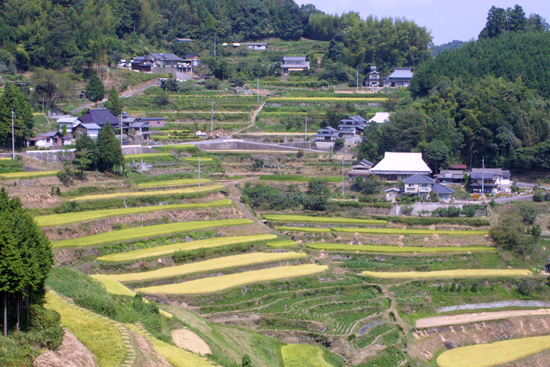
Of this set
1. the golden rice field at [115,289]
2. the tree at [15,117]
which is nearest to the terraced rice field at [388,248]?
the golden rice field at [115,289]

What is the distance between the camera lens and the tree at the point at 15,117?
44094mm

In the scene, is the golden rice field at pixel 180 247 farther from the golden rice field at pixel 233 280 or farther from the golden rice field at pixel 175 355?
the golden rice field at pixel 175 355

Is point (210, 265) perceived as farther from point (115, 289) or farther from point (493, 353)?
point (493, 353)

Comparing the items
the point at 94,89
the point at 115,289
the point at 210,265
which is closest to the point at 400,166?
the point at 210,265

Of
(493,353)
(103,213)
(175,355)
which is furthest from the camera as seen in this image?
(103,213)

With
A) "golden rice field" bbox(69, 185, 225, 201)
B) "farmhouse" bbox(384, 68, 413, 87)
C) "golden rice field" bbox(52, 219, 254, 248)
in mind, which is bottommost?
"golden rice field" bbox(52, 219, 254, 248)

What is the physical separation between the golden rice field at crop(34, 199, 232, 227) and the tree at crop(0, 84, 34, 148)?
35.8 feet

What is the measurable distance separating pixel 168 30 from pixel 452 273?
59160 mm

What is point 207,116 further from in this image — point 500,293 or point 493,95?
point 500,293

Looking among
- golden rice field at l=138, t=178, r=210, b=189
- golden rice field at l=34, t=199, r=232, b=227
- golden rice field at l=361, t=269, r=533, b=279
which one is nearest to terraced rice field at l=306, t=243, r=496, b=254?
golden rice field at l=361, t=269, r=533, b=279

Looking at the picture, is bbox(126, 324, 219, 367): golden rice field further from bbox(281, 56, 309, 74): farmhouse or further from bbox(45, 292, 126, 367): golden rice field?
bbox(281, 56, 309, 74): farmhouse

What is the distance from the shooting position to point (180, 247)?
3369cm

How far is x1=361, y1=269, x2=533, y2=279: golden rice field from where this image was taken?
33.7 meters

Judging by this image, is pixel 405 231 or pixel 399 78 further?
pixel 399 78
